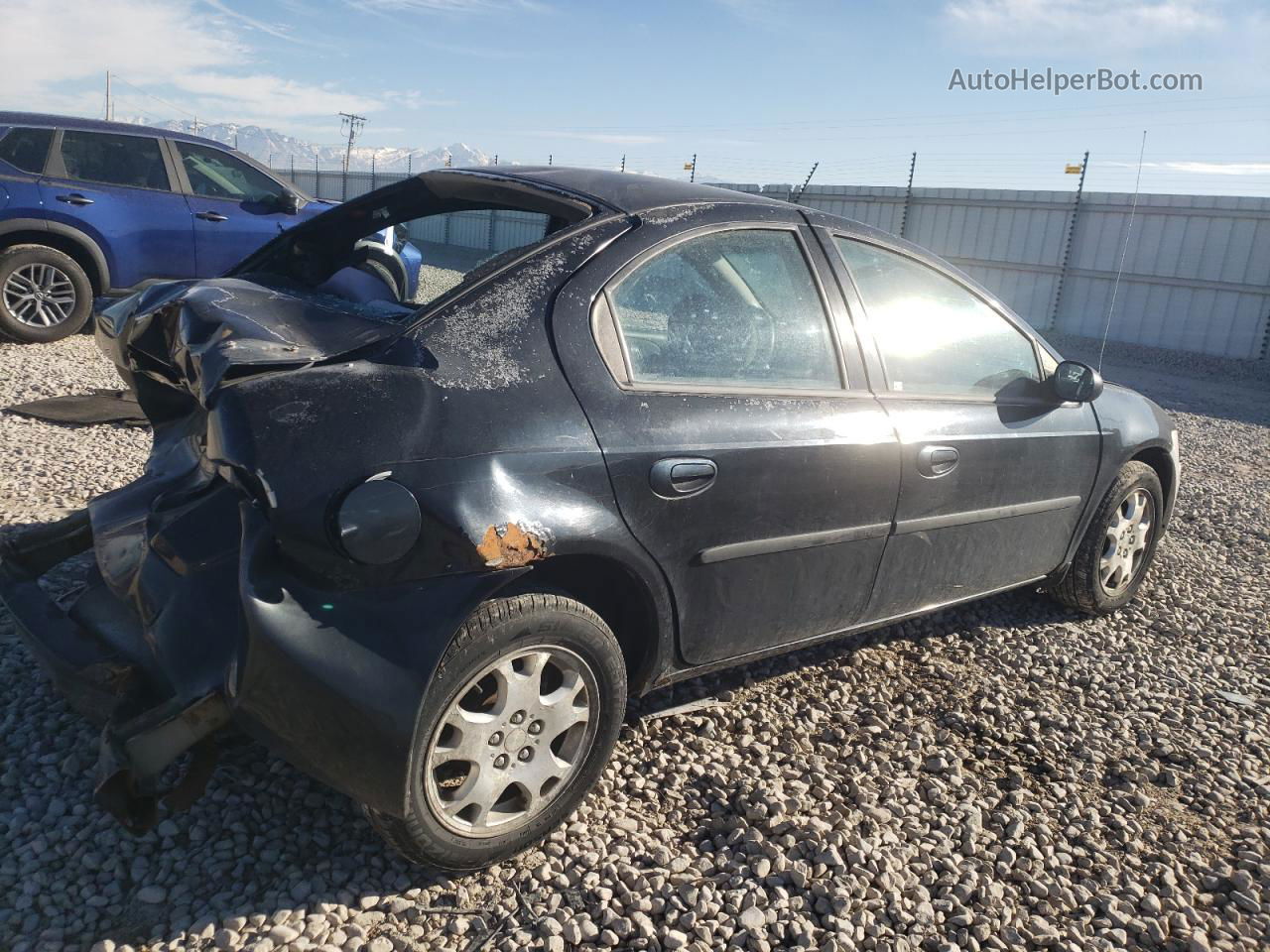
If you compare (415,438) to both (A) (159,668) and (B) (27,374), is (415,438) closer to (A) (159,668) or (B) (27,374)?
(A) (159,668)

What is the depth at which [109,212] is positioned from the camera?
25.9ft

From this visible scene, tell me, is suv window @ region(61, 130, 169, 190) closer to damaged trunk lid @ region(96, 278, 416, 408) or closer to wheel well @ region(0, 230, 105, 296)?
wheel well @ region(0, 230, 105, 296)

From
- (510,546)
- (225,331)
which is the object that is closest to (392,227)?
(225,331)

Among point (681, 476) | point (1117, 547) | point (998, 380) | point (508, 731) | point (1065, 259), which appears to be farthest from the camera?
point (1065, 259)

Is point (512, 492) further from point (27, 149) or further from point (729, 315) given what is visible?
point (27, 149)

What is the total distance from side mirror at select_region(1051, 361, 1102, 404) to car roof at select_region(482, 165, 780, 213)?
143cm

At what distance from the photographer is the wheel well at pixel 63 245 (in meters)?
7.54

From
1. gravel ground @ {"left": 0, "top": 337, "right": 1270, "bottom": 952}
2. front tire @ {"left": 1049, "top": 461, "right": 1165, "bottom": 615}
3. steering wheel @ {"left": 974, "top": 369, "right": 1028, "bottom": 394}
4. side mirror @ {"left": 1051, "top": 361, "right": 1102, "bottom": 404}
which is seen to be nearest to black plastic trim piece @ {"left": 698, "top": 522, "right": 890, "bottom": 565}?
gravel ground @ {"left": 0, "top": 337, "right": 1270, "bottom": 952}

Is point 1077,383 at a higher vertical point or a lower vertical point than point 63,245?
higher

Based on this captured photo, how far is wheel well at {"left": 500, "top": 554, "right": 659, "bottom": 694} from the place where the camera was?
2.44 metres

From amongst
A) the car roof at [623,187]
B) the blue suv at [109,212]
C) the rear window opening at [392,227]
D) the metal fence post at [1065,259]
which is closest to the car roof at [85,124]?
the blue suv at [109,212]

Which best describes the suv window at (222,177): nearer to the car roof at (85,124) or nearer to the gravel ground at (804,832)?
the car roof at (85,124)

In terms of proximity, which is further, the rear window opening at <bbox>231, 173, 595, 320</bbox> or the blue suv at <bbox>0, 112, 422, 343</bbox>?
the blue suv at <bbox>0, 112, 422, 343</bbox>

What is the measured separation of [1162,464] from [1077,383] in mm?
1199
